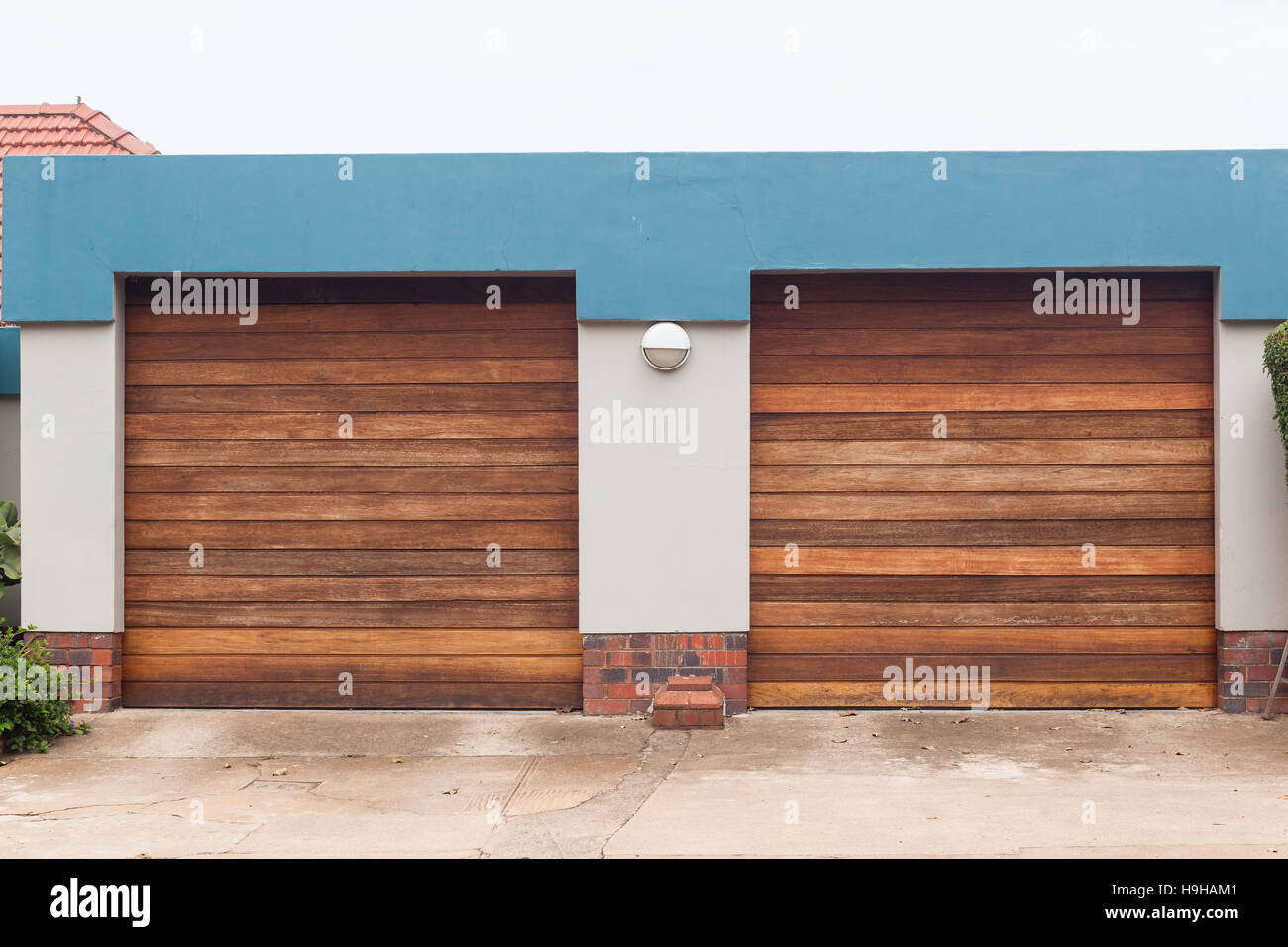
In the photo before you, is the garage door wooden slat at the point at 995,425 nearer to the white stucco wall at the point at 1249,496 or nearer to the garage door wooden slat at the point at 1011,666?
the white stucco wall at the point at 1249,496

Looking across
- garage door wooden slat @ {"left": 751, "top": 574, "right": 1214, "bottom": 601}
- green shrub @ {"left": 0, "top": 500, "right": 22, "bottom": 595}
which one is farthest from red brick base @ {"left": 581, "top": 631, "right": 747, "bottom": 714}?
green shrub @ {"left": 0, "top": 500, "right": 22, "bottom": 595}

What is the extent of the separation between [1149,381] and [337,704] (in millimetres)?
5502

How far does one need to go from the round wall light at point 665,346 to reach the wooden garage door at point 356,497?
57 centimetres

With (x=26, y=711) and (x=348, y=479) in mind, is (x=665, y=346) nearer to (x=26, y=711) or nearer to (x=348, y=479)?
(x=348, y=479)

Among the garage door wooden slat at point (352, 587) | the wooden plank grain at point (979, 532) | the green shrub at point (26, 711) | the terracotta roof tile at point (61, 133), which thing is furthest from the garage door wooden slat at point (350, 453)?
the terracotta roof tile at point (61, 133)

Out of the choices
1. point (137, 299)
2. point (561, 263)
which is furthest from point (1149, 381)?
point (137, 299)

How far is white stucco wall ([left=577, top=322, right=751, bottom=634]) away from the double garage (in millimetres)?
234

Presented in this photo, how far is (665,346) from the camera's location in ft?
22.3

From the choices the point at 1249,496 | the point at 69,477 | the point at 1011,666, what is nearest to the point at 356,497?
the point at 69,477

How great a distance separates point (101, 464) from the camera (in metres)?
7.06

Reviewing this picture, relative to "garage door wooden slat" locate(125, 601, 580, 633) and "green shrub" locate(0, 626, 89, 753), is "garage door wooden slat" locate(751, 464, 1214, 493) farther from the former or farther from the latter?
"green shrub" locate(0, 626, 89, 753)

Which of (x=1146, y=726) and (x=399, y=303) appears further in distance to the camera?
(x=399, y=303)

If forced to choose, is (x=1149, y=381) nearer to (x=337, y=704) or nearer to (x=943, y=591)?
(x=943, y=591)

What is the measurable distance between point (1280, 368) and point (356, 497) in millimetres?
5539
